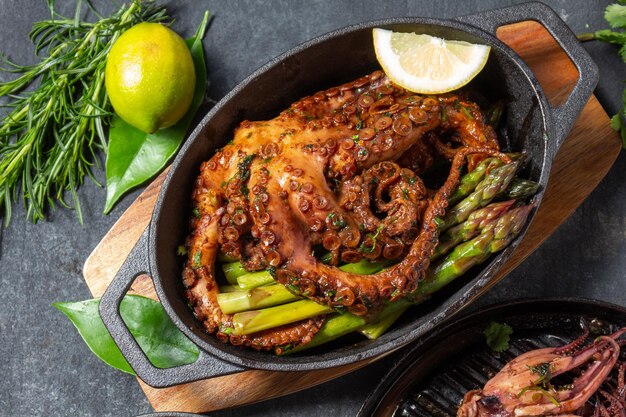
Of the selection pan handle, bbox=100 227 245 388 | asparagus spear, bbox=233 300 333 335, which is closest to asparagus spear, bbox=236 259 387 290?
asparagus spear, bbox=233 300 333 335

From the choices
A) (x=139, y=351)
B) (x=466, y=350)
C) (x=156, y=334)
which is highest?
(x=139, y=351)

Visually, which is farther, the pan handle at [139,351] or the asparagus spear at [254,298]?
the asparagus spear at [254,298]

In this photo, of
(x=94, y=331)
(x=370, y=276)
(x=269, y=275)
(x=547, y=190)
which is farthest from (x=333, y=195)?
(x=94, y=331)

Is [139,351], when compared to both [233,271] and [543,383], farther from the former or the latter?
[543,383]

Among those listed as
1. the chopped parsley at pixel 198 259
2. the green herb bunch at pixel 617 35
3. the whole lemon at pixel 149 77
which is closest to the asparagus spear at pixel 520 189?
the green herb bunch at pixel 617 35

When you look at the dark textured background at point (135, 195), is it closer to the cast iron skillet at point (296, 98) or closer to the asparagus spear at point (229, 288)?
the cast iron skillet at point (296, 98)

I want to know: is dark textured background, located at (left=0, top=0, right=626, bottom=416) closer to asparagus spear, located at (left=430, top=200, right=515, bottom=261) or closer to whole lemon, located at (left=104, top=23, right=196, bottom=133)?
whole lemon, located at (left=104, top=23, right=196, bottom=133)
